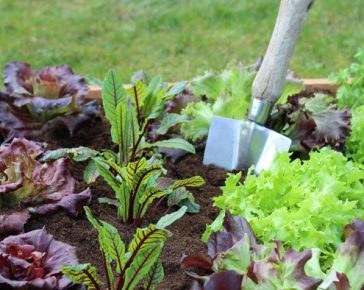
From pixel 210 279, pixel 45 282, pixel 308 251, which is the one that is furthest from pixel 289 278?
pixel 45 282

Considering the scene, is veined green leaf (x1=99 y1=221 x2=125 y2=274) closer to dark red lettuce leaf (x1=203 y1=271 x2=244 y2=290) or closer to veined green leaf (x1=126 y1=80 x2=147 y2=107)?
dark red lettuce leaf (x1=203 y1=271 x2=244 y2=290)

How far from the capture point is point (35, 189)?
2.14 metres

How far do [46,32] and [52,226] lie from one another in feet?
9.98

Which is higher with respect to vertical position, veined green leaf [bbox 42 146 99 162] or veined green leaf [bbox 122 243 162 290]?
veined green leaf [bbox 42 146 99 162]

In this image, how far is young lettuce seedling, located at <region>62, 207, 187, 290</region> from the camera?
1636mm

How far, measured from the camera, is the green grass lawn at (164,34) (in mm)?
4527

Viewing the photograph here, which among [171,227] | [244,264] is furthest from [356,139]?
[244,264]

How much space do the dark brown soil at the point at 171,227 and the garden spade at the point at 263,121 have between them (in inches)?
3.2

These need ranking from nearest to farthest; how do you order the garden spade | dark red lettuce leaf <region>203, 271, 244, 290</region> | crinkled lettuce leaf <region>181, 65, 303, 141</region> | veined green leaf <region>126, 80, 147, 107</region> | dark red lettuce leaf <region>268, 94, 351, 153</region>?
1. dark red lettuce leaf <region>203, 271, 244, 290</region>
2. veined green leaf <region>126, 80, 147, 107</region>
3. the garden spade
4. dark red lettuce leaf <region>268, 94, 351, 153</region>
5. crinkled lettuce leaf <region>181, 65, 303, 141</region>

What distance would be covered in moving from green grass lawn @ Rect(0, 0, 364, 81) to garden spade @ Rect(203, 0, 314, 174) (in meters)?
1.77

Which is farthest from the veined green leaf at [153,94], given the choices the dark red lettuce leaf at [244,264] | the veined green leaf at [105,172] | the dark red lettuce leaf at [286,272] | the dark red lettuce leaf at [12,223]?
the dark red lettuce leaf at [286,272]

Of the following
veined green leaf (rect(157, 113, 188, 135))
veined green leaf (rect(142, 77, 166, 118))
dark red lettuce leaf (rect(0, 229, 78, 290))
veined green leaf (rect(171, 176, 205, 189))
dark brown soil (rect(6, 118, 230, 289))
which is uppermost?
veined green leaf (rect(142, 77, 166, 118))

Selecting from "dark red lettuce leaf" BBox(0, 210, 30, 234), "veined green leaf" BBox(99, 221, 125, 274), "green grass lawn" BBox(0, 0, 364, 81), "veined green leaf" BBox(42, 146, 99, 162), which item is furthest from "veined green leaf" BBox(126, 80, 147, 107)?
"green grass lawn" BBox(0, 0, 364, 81)

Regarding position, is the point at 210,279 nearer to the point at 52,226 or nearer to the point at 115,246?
the point at 115,246
